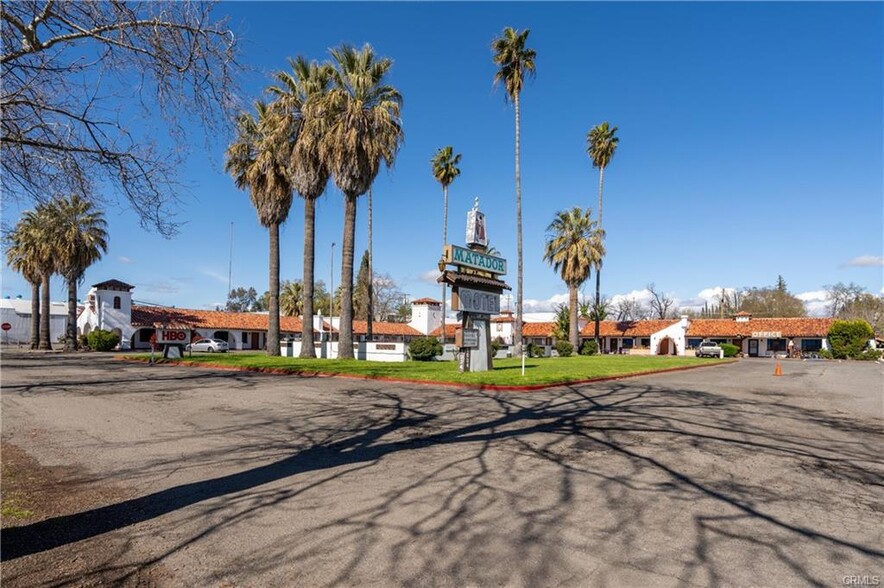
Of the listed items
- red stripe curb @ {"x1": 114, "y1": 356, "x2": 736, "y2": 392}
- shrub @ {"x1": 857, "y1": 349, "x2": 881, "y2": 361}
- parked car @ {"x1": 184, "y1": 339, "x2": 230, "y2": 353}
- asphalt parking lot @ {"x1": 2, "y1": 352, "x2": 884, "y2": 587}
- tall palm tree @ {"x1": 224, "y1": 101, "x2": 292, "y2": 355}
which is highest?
tall palm tree @ {"x1": 224, "y1": 101, "x2": 292, "y2": 355}

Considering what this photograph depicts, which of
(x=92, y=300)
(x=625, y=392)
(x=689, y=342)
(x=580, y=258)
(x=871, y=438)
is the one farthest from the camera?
(x=689, y=342)

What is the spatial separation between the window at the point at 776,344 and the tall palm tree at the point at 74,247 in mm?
69701

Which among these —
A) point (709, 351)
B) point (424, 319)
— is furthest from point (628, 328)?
point (424, 319)

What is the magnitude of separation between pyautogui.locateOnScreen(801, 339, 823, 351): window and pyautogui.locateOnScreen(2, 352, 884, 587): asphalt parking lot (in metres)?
56.9

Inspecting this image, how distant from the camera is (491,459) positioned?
7090mm

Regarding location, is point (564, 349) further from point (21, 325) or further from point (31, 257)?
point (21, 325)

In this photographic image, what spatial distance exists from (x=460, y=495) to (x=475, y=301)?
1589 centimetres

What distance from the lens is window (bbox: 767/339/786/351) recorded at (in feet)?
200

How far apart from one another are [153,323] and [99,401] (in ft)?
164

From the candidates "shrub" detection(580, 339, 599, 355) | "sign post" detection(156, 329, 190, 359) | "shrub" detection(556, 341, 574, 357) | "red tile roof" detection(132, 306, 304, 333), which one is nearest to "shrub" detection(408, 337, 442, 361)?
"sign post" detection(156, 329, 190, 359)

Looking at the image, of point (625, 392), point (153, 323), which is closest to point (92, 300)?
point (153, 323)

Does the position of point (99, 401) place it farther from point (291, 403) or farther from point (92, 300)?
point (92, 300)

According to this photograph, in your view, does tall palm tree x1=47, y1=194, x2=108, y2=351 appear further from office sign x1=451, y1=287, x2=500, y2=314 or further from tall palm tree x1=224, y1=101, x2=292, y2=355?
office sign x1=451, y1=287, x2=500, y2=314

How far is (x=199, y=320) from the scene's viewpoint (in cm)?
6003
